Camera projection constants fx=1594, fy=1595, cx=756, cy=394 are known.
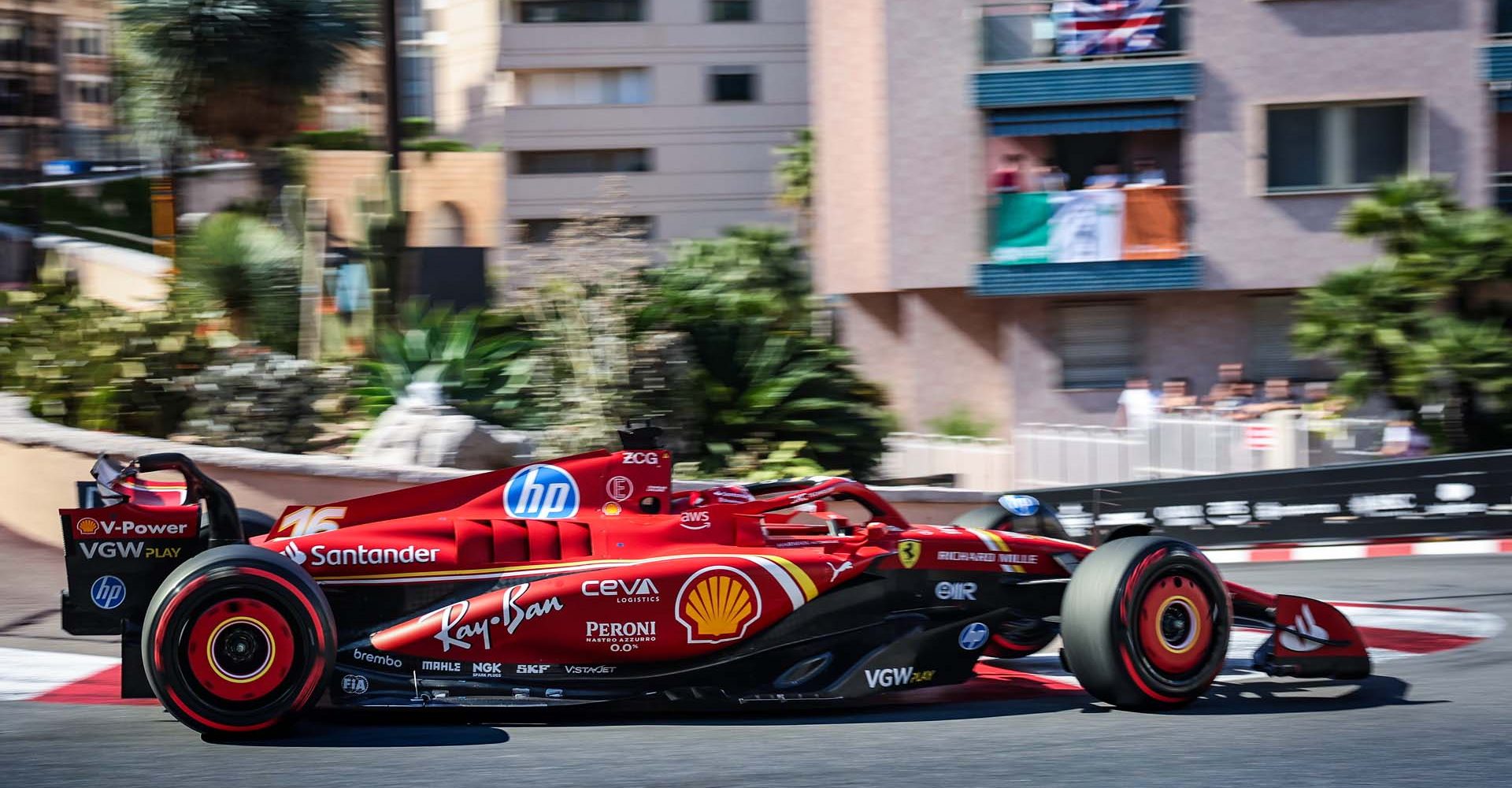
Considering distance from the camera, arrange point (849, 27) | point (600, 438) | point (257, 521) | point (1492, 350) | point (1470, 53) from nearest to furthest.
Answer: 1. point (257, 521)
2. point (600, 438)
3. point (1492, 350)
4. point (1470, 53)
5. point (849, 27)

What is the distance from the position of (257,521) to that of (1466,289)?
13.4 metres

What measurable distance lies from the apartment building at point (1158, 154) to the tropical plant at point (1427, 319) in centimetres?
342

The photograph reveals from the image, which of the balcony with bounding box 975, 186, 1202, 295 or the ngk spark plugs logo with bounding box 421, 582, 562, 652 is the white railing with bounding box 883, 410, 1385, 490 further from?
the ngk spark plugs logo with bounding box 421, 582, 562, 652

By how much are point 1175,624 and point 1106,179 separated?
1441cm

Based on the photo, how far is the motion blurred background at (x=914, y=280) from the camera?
1354 cm

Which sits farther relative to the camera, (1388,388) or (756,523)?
(1388,388)

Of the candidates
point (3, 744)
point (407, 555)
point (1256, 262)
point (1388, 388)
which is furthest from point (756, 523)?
point (1256, 262)

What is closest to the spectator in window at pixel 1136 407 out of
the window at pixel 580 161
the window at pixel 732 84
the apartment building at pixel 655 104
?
the apartment building at pixel 655 104

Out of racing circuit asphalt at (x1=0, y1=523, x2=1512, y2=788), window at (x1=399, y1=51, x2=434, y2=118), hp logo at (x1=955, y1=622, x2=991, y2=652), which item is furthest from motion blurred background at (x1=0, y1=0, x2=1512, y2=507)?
window at (x1=399, y1=51, x2=434, y2=118)

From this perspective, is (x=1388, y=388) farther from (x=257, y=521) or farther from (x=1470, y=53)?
(x=257, y=521)

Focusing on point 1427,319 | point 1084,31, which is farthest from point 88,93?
point 1427,319

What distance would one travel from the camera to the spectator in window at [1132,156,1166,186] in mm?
20641

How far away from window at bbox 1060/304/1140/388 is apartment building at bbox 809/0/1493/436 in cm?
2

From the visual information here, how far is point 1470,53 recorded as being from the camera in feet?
66.2
